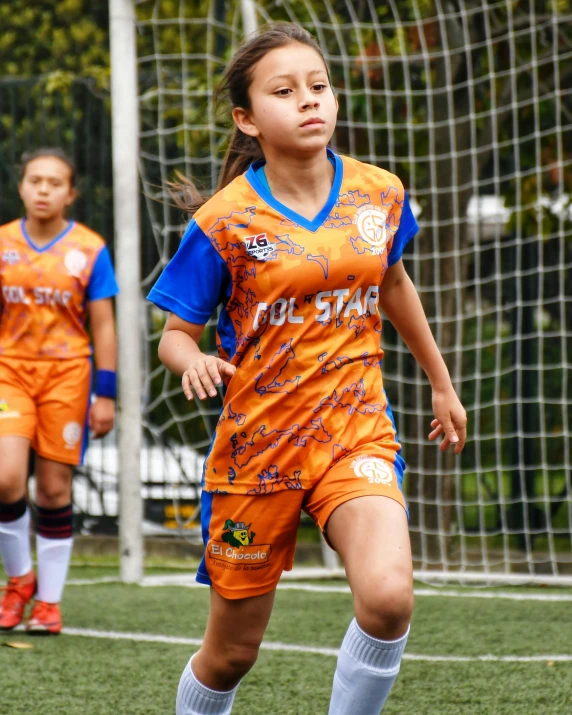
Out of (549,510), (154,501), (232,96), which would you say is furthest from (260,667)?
(154,501)

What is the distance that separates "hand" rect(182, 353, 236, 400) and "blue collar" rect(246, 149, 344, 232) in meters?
0.44

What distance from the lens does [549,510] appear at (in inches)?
269

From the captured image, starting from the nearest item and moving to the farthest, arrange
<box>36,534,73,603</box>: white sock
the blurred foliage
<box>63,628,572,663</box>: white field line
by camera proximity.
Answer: <box>63,628,572,663</box>: white field line, <box>36,534,73,603</box>: white sock, the blurred foliage

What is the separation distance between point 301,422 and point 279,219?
477 mm

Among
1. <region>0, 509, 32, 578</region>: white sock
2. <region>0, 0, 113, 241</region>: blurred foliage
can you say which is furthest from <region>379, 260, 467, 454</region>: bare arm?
<region>0, 0, 113, 241</region>: blurred foliage

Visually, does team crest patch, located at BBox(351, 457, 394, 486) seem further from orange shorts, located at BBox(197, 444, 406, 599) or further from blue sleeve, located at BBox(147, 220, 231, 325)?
blue sleeve, located at BBox(147, 220, 231, 325)

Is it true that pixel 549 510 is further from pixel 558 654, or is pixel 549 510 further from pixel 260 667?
pixel 260 667

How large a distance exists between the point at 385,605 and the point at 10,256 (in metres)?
3.13

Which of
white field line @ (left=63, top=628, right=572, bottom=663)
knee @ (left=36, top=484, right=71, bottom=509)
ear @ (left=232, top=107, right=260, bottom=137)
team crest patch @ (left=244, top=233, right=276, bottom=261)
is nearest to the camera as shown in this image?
team crest patch @ (left=244, top=233, right=276, bottom=261)

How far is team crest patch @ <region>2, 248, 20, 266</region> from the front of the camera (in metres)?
5.09

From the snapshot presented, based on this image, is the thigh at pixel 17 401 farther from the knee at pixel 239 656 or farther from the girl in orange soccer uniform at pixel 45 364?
the knee at pixel 239 656

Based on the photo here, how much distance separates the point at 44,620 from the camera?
487 cm

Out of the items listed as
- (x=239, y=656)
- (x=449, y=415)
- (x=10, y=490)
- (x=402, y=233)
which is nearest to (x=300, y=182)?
(x=402, y=233)

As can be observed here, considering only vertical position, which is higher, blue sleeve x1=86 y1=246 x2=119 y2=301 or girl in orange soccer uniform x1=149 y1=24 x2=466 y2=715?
girl in orange soccer uniform x1=149 y1=24 x2=466 y2=715
